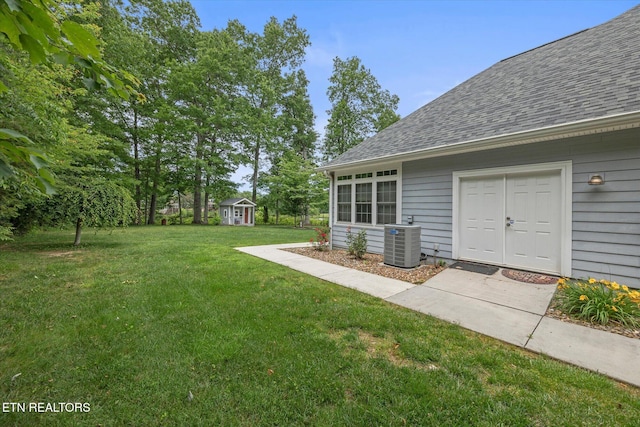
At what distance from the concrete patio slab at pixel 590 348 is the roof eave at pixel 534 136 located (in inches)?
114

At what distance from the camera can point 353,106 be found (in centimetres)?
2427

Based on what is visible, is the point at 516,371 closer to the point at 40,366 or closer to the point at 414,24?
the point at 40,366

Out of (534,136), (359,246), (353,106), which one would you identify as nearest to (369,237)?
(359,246)

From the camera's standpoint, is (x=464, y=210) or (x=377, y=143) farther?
(x=377, y=143)

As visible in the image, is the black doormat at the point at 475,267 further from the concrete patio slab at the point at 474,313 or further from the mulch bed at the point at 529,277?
the concrete patio slab at the point at 474,313

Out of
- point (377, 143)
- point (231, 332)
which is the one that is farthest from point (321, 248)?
point (231, 332)

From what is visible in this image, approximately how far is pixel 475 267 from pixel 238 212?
63.6ft

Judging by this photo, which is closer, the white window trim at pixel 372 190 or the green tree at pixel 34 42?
the green tree at pixel 34 42

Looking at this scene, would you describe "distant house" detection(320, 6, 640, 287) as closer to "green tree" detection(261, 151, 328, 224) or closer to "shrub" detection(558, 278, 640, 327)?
"shrub" detection(558, 278, 640, 327)

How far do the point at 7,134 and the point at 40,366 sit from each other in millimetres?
2591

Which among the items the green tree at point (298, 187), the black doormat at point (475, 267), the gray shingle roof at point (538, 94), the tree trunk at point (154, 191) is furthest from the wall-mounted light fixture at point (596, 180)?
the tree trunk at point (154, 191)

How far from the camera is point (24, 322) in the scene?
308 centimetres

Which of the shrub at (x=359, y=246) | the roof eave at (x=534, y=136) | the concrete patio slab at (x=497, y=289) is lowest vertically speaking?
the concrete patio slab at (x=497, y=289)

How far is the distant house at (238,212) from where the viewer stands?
71.9 feet
